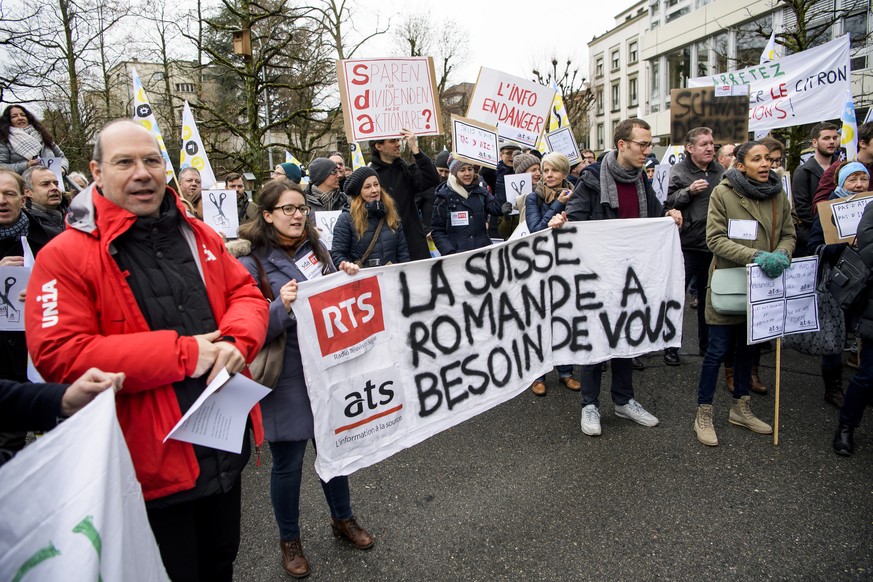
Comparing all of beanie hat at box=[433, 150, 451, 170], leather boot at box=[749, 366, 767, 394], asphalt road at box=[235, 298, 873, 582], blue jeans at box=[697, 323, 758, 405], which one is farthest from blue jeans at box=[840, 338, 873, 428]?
beanie hat at box=[433, 150, 451, 170]

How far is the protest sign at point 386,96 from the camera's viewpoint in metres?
5.05

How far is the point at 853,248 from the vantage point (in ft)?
11.9

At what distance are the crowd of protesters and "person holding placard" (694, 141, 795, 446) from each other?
1 cm

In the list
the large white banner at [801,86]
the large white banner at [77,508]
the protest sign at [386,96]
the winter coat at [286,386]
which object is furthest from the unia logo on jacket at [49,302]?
the large white banner at [801,86]

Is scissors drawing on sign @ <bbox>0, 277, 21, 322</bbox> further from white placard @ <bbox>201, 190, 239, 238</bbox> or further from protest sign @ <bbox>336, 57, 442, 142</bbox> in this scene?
white placard @ <bbox>201, 190, 239, 238</bbox>

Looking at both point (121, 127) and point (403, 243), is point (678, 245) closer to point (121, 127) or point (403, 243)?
point (403, 243)

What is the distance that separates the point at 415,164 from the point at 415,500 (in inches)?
118

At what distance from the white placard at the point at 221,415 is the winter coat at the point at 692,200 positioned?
4.49m

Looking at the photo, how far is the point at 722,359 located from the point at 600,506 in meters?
1.54

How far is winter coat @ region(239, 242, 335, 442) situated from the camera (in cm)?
263

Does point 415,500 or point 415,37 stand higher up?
point 415,37

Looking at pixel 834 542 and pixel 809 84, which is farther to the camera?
pixel 809 84

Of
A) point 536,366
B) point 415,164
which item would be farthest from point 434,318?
point 415,164

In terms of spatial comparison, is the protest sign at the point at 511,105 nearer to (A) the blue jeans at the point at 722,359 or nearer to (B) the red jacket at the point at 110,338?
(A) the blue jeans at the point at 722,359
